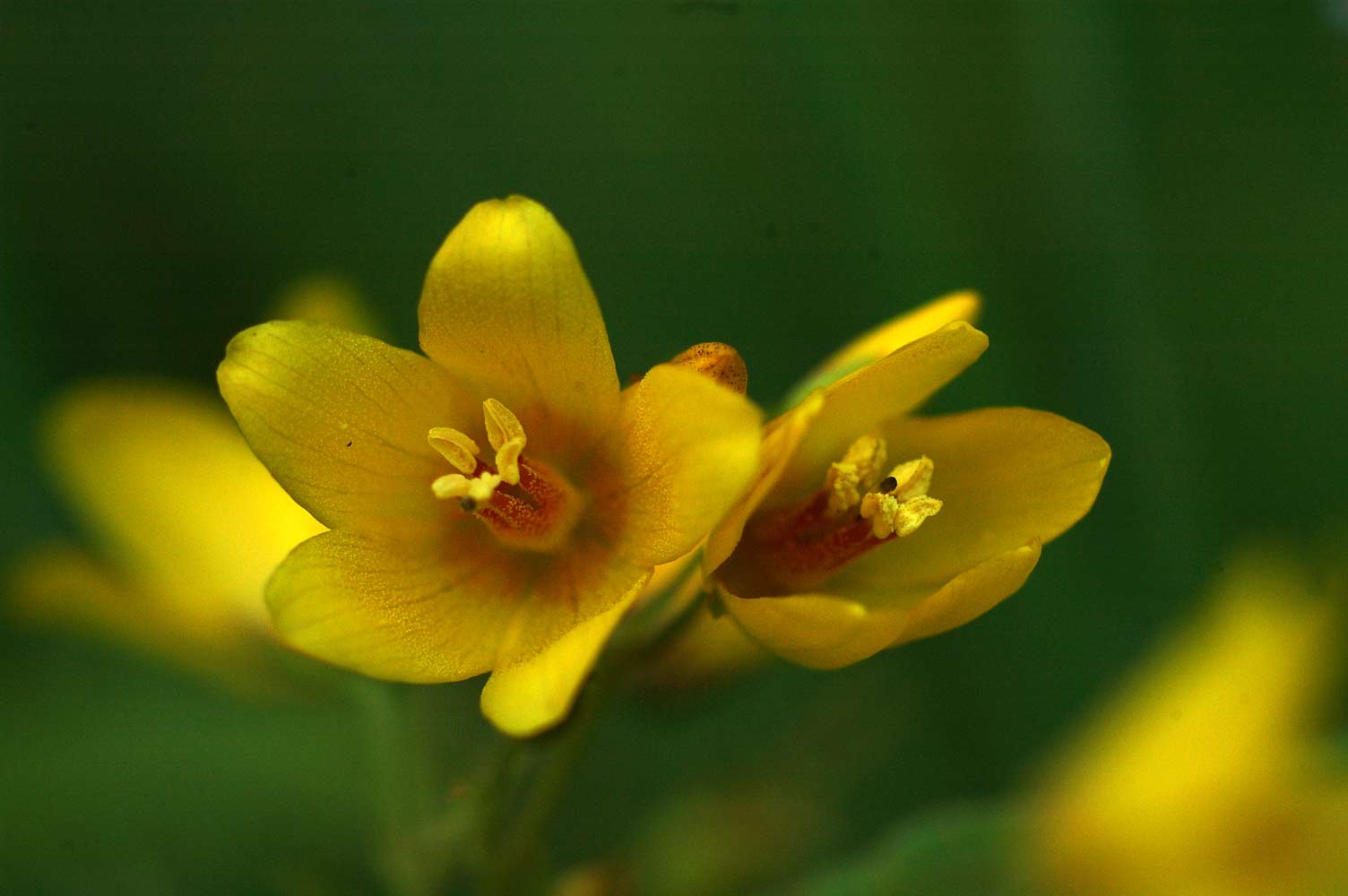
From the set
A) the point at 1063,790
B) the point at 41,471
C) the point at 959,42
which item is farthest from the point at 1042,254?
the point at 41,471

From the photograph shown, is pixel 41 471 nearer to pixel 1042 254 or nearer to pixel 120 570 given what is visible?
pixel 120 570

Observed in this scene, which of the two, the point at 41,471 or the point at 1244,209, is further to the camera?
the point at 1244,209

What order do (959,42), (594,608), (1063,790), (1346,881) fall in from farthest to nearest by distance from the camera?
(959,42)
(1063,790)
(1346,881)
(594,608)

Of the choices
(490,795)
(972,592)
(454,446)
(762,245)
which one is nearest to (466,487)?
(454,446)

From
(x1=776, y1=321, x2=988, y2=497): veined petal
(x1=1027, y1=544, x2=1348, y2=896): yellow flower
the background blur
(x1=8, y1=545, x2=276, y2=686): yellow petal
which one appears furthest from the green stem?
(x1=1027, y1=544, x2=1348, y2=896): yellow flower

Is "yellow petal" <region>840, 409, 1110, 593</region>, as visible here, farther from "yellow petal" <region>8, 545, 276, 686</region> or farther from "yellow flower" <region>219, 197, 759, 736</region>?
"yellow petal" <region>8, 545, 276, 686</region>

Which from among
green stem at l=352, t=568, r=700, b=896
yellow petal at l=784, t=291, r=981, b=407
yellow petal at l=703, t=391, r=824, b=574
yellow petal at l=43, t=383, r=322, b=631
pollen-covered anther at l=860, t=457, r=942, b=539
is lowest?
green stem at l=352, t=568, r=700, b=896

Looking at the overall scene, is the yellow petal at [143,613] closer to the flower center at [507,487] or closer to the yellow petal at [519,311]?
the flower center at [507,487]
